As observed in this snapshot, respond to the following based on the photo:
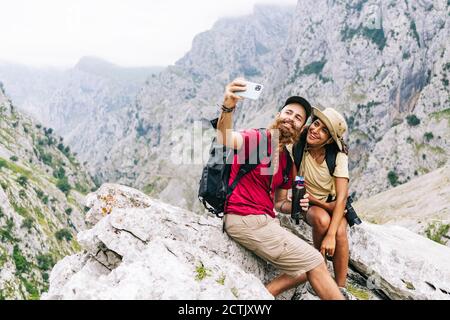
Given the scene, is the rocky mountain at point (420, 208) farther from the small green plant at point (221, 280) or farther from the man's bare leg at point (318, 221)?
the small green plant at point (221, 280)

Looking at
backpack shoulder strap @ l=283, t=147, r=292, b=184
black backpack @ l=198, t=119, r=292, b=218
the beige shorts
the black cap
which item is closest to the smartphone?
black backpack @ l=198, t=119, r=292, b=218

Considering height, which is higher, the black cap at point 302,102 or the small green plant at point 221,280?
the black cap at point 302,102

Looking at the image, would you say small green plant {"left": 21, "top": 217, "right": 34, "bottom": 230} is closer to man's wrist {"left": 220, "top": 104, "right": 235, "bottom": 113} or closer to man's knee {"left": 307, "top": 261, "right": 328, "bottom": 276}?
man's knee {"left": 307, "top": 261, "right": 328, "bottom": 276}

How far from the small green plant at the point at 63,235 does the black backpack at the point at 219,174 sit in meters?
145

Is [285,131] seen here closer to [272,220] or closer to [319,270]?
[272,220]

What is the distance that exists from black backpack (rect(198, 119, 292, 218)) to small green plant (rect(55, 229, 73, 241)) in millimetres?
145269

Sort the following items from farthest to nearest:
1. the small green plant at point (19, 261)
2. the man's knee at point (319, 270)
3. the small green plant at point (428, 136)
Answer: the small green plant at point (428, 136) → the small green plant at point (19, 261) → the man's knee at point (319, 270)

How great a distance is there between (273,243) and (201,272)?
1.84 meters

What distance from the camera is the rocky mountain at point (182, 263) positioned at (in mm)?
7516

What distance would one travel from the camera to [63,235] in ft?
473

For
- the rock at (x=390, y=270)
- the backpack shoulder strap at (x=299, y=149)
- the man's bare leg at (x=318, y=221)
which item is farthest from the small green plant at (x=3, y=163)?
the man's bare leg at (x=318, y=221)
